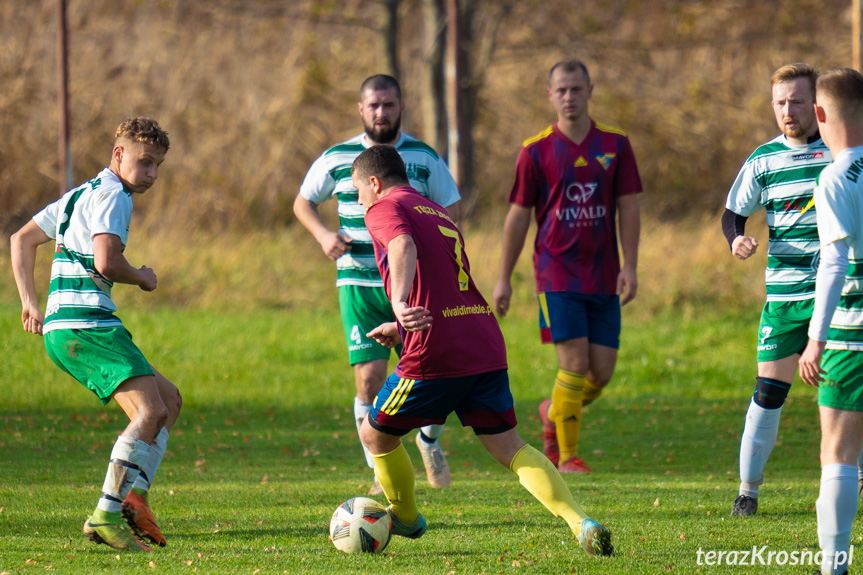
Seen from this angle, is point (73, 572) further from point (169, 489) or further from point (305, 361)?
point (305, 361)

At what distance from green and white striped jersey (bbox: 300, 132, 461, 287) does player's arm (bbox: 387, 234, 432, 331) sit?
84.9 inches

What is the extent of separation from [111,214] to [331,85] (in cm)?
2328

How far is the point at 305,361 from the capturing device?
13.6 meters

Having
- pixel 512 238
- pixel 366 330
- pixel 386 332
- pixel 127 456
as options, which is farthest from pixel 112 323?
pixel 512 238

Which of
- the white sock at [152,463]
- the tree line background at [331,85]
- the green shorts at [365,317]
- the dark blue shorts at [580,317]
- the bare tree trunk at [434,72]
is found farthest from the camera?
the tree line background at [331,85]

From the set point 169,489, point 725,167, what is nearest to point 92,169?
point 725,167

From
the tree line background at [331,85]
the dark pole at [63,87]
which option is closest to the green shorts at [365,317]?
the dark pole at [63,87]

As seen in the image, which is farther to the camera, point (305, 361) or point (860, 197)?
point (305, 361)

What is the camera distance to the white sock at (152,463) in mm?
5297

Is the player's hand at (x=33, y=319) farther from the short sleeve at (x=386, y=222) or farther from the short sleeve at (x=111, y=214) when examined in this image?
the short sleeve at (x=386, y=222)

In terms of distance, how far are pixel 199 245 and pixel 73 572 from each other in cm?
1523

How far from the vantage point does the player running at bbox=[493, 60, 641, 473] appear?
7191mm

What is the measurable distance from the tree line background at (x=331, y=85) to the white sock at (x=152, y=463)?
1748 cm

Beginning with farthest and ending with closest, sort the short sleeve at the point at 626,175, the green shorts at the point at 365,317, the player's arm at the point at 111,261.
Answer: the short sleeve at the point at 626,175, the green shorts at the point at 365,317, the player's arm at the point at 111,261
